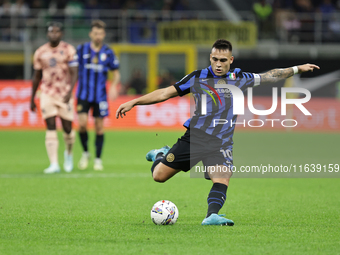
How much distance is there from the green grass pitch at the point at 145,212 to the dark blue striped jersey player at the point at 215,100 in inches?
35.9

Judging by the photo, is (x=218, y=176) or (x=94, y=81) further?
(x=94, y=81)

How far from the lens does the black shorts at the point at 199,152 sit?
542 cm

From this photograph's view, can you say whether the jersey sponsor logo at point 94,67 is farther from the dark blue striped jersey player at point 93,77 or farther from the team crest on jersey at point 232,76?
the team crest on jersey at point 232,76

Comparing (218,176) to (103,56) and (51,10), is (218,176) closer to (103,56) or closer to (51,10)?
(103,56)

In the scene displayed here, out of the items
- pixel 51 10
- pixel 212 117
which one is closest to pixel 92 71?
pixel 212 117

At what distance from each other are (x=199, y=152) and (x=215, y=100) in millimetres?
536

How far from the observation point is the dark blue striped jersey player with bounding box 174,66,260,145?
215 inches

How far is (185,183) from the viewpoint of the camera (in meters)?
8.74

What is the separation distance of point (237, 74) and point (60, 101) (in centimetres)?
451

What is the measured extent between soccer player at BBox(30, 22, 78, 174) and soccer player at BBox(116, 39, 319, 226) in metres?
4.04

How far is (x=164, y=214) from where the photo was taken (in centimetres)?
526

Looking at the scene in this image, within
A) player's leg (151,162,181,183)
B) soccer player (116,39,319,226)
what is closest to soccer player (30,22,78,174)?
player's leg (151,162,181,183)

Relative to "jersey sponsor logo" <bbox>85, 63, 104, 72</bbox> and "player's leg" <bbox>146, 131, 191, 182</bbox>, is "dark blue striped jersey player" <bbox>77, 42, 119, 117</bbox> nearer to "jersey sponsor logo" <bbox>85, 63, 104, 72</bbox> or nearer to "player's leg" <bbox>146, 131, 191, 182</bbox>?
"jersey sponsor logo" <bbox>85, 63, 104, 72</bbox>

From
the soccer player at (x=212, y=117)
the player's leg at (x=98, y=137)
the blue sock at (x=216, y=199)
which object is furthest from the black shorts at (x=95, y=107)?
the blue sock at (x=216, y=199)
